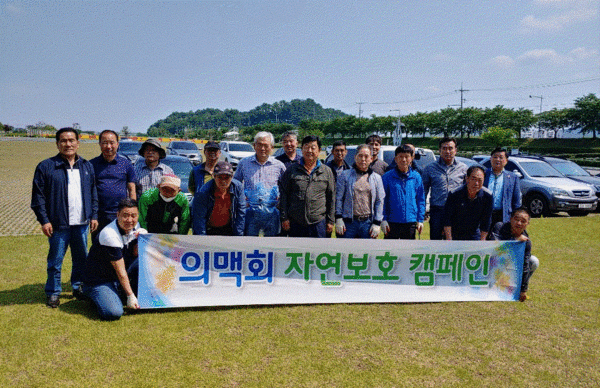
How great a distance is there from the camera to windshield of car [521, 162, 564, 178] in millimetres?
11562

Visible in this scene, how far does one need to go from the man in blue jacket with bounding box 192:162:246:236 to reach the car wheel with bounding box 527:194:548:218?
31.4ft

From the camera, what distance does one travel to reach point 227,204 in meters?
4.63

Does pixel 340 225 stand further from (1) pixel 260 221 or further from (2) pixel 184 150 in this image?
(2) pixel 184 150

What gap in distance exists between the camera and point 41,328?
390 cm

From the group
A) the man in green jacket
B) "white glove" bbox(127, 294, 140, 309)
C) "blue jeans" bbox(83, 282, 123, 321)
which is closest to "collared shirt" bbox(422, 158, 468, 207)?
the man in green jacket

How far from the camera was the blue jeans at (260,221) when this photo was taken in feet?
15.9

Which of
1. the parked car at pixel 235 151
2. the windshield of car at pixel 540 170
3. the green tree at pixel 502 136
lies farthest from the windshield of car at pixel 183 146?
the green tree at pixel 502 136

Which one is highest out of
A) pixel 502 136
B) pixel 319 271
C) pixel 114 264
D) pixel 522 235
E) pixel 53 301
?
pixel 502 136

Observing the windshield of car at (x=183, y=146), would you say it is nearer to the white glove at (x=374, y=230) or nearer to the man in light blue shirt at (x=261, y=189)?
the man in light blue shirt at (x=261, y=189)

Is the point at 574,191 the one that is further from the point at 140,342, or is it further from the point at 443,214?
the point at 140,342

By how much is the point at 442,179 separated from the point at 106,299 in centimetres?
434

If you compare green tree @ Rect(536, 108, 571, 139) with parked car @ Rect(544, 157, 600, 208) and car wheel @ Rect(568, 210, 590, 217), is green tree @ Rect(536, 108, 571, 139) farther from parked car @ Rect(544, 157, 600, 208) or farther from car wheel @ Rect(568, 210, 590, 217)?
car wheel @ Rect(568, 210, 590, 217)

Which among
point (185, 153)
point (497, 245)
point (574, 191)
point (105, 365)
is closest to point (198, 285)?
point (105, 365)

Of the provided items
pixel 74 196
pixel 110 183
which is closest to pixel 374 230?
pixel 110 183
